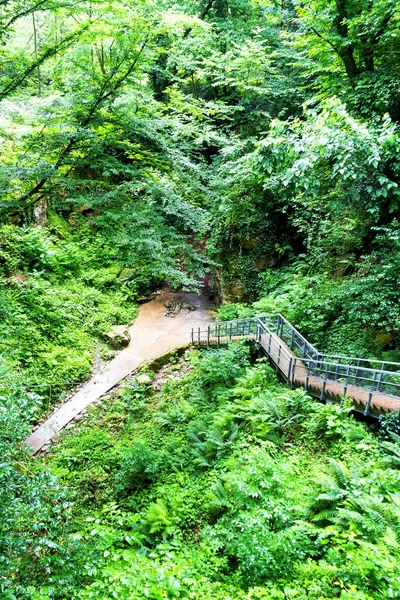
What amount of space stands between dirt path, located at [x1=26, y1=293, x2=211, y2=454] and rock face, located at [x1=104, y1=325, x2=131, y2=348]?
288 mm

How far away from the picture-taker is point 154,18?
7320 mm

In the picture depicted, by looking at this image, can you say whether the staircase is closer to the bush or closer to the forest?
the forest

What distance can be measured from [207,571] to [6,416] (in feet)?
10.8

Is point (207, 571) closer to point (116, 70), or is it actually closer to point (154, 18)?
point (116, 70)

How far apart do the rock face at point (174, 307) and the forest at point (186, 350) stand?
4.00 meters

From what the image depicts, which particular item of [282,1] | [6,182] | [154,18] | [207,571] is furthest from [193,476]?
[282,1]

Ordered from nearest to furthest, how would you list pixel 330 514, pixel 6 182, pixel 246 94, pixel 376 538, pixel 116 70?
pixel 376 538
pixel 330 514
pixel 6 182
pixel 116 70
pixel 246 94

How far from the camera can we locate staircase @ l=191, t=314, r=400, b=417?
6789mm

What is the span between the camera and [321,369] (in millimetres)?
8359

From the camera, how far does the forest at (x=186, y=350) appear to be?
414cm

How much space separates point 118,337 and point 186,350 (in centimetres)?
288

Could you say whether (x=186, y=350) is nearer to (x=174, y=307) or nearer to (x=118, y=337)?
(x=118, y=337)

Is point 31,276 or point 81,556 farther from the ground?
point 31,276

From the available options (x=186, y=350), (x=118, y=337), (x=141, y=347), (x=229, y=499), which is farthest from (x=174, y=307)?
(x=229, y=499)
